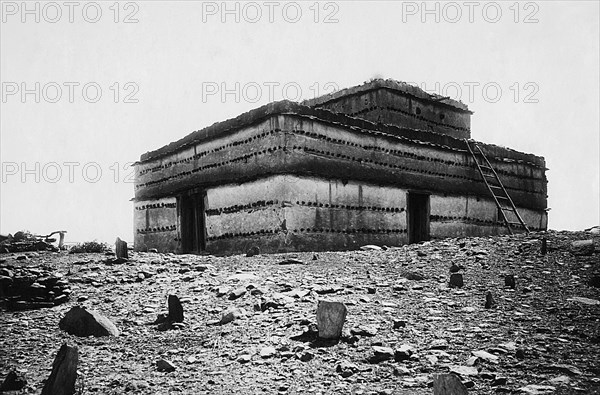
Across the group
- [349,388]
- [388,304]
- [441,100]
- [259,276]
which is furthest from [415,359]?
[441,100]

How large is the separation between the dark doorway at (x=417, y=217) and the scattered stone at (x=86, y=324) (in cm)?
938

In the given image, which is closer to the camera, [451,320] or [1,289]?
[451,320]

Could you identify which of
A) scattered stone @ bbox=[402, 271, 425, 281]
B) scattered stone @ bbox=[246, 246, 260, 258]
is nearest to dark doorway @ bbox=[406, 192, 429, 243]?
scattered stone @ bbox=[246, 246, 260, 258]

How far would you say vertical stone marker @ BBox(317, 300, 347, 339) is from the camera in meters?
4.50

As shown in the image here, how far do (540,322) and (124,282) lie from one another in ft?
18.7

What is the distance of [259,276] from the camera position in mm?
7059

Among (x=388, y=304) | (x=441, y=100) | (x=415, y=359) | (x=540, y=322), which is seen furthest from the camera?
(x=441, y=100)

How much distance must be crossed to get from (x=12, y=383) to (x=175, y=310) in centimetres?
194

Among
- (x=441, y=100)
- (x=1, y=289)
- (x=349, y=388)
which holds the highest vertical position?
(x=441, y=100)

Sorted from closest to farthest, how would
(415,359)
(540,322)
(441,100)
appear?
1. (415,359)
2. (540,322)
3. (441,100)

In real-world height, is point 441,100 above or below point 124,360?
above

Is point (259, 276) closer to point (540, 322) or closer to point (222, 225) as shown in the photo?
point (540, 322)

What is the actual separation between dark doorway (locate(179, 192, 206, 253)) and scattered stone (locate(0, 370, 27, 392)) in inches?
352

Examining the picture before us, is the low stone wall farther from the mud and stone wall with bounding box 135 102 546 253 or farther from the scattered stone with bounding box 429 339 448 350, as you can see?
the scattered stone with bounding box 429 339 448 350
